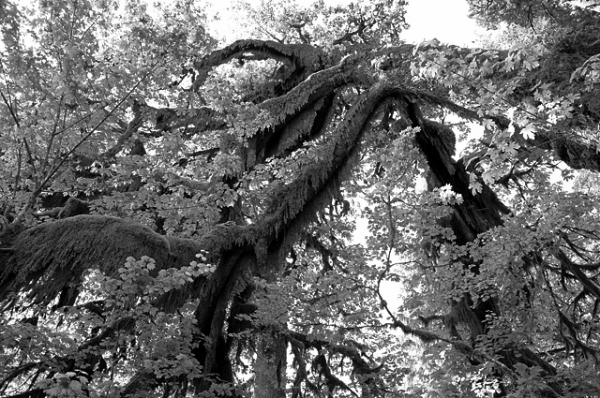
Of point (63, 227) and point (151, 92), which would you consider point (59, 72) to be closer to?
point (151, 92)

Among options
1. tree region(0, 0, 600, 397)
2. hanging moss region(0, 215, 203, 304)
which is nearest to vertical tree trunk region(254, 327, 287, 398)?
tree region(0, 0, 600, 397)

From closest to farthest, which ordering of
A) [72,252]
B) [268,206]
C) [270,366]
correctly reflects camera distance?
[72,252], [268,206], [270,366]

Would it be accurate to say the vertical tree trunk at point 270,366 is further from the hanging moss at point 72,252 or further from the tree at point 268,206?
the hanging moss at point 72,252

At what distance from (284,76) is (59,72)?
693 centimetres

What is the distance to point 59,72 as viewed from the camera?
6.17 m

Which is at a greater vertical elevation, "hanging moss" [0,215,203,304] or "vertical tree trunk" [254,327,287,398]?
"vertical tree trunk" [254,327,287,398]

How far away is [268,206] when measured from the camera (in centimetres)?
600

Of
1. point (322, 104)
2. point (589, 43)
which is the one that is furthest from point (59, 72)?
point (589, 43)

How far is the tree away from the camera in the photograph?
17.2 feet

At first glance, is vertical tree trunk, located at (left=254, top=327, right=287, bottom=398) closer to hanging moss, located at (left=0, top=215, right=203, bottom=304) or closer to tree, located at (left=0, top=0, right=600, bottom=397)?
tree, located at (left=0, top=0, right=600, bottom=397)

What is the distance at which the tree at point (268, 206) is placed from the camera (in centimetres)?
525

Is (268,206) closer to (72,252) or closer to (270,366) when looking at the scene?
(72,252)

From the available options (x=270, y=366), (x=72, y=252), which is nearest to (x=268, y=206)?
(x=72, y=252)

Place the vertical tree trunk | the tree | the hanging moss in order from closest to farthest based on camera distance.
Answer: the hanging moss, the tree, the vertical tree trunk
